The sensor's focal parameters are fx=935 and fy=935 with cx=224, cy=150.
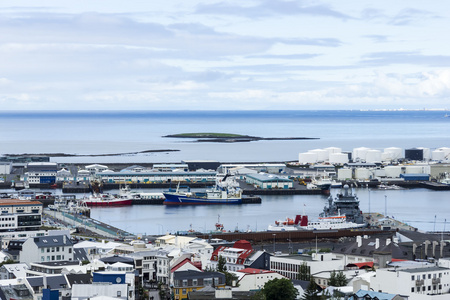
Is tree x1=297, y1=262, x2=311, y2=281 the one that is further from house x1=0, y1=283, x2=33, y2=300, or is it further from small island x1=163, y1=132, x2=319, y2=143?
small island x1=163, y1=132, x2=319, y2=143

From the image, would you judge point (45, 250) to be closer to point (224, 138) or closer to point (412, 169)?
point (412, 169)

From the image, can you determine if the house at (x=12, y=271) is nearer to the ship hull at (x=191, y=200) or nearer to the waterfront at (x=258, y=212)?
the waterfront at (x=258, y=212)

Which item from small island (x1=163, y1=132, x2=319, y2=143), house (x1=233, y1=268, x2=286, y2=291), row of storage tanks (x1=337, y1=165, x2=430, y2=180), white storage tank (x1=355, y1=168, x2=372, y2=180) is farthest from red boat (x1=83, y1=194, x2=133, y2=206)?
small island (x1=163, y1=132, x2=319, y2=143)

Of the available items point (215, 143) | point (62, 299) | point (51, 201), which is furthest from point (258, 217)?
point (215, 143)

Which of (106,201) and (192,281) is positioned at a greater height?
(106,201)

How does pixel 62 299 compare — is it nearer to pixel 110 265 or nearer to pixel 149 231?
pixel 110 265

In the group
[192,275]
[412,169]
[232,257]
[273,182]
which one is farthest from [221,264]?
[412,169]
